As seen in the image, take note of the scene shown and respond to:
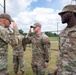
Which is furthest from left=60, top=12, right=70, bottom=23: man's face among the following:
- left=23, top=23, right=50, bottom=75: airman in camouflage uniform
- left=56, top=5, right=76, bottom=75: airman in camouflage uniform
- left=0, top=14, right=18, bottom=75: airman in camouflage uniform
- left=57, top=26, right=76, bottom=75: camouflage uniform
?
left=23, top=23, right=50, bottom=75: airman in camouflage uniform

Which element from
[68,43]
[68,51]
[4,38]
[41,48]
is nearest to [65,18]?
[68,43]

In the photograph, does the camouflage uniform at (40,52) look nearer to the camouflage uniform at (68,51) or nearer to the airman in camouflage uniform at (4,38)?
the airman in camouflage uniform at (4,38)

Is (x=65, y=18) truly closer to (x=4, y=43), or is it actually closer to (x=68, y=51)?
(x=68, y=51)

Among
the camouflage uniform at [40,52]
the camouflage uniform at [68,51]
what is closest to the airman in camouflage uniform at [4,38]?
the camouflage uniform at [68,51]

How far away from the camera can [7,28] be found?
4.33 metres

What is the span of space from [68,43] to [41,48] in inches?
89.3

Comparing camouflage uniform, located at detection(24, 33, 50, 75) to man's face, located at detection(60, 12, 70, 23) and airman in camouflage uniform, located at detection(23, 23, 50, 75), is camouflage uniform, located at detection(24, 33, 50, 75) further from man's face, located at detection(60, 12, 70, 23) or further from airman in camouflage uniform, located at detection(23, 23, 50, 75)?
man's face, located at detection(60, 12, 70, 23)

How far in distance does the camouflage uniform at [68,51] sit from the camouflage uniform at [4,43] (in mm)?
934

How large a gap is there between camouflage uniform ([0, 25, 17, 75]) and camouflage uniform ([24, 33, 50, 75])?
1.69 meters

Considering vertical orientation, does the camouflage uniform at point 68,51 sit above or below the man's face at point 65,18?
below

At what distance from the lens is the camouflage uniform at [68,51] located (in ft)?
12.4

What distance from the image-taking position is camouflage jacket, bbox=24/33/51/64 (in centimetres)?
595

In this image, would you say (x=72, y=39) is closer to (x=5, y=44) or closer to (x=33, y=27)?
(x=5, y=44)

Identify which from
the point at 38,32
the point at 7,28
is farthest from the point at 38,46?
the point at 7,28
